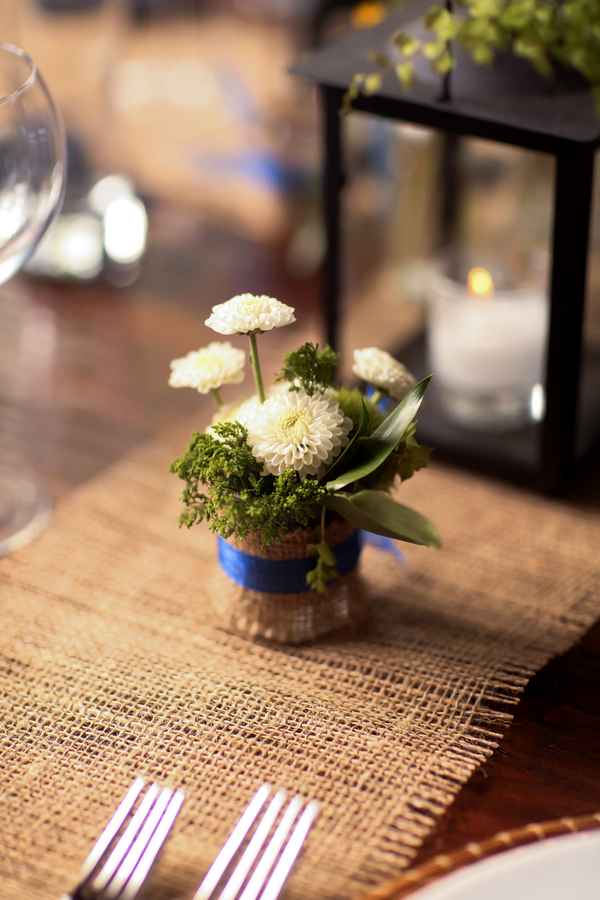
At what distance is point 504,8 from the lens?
1.95 ft

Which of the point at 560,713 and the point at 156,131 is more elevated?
the point at 156,131

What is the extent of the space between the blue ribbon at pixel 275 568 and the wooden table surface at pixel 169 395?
14 centimetres

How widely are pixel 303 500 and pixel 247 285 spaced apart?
618 millimetres

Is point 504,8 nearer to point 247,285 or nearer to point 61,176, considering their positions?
point 61,176

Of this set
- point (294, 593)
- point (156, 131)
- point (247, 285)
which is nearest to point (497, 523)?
point (294, 593)

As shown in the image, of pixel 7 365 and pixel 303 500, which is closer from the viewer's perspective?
pixel 303 500

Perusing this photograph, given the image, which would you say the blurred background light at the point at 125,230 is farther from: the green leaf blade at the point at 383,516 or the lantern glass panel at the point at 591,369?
the green leaf blade at the point at 383,516

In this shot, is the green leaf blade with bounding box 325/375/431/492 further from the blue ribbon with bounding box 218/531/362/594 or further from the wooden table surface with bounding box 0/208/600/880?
the wooden table surface with bounding box 0/208/600/880

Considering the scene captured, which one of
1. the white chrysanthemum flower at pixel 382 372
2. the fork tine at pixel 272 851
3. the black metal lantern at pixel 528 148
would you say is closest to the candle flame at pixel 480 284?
the black metal lantern at pixel 528 148

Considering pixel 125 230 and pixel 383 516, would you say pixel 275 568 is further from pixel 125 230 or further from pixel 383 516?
pixel 125 230

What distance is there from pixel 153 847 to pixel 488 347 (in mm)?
503

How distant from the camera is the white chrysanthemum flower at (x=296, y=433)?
0.50 m

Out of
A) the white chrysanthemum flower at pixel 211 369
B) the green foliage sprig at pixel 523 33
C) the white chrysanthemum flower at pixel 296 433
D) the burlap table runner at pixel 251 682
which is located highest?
the green foliage sprig at pixel 523 33

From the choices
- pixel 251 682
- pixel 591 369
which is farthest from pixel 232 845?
pixel 591 369
